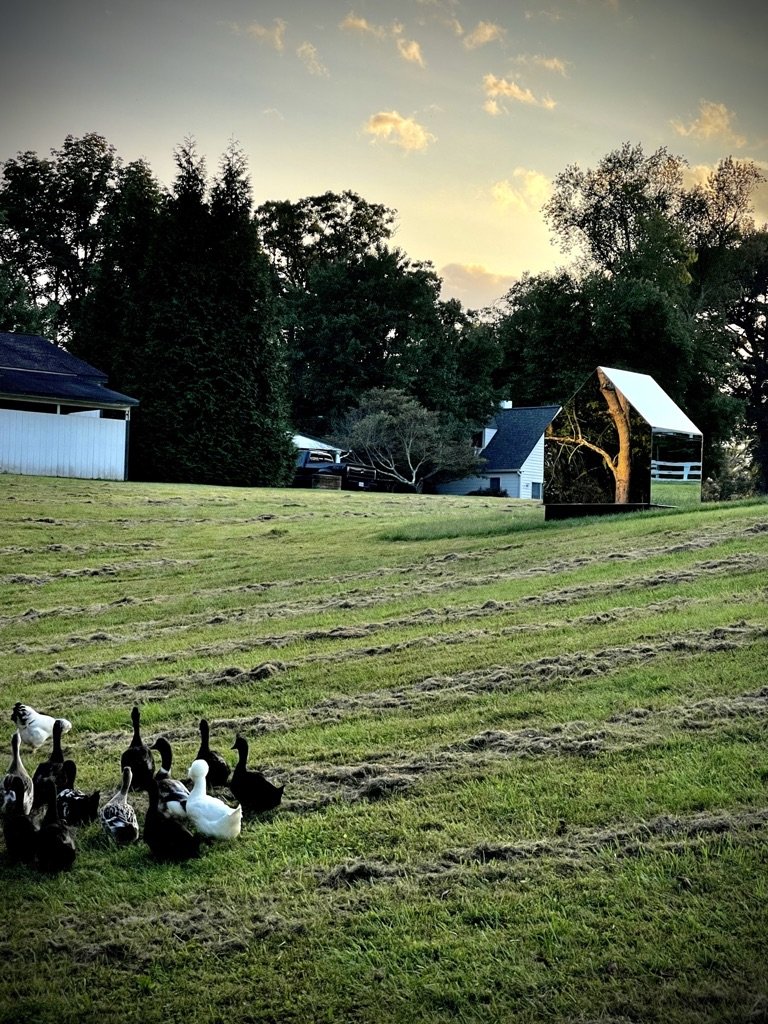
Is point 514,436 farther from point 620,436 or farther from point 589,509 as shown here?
point 620,436

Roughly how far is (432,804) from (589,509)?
1522cm

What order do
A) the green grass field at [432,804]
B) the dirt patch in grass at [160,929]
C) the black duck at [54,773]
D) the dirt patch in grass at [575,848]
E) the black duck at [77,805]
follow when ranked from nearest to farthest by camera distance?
the green grass field at [432,804] < the dirt patch in grass at [160,929] < the dirt patch in grass at [575,848] < the black duck at [77,805] < the black duck at [54,773]

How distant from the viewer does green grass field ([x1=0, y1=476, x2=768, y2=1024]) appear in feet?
15.5

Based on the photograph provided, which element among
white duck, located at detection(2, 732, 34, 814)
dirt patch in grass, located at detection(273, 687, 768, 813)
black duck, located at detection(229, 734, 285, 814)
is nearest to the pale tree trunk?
dirt patch in grass, located at detection(273, 687, 768, 813)

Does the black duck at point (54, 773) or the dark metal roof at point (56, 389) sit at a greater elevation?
the dark metal roof at point (56, 389)

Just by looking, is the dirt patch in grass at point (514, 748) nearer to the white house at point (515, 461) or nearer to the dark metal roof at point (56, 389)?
the dark metal roof at point (56, 389)

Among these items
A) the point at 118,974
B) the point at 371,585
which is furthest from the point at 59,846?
the point at 371,585

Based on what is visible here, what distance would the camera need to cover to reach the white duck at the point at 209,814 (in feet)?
20.6

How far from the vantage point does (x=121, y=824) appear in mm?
6406

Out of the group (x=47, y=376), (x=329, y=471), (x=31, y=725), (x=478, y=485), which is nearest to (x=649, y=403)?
(x=31, y=725)

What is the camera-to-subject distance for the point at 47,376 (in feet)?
123

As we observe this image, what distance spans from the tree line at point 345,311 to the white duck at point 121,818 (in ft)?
110

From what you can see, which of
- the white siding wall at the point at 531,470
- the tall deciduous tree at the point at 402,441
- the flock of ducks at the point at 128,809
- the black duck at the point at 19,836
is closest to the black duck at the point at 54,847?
the flock of ducks at the point at 128,809

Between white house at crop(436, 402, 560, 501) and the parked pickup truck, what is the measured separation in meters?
7.44
